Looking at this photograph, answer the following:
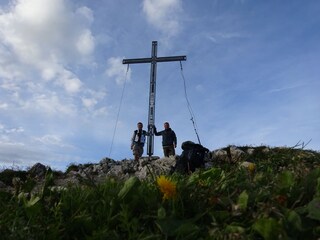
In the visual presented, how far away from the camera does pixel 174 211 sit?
2.92 meters

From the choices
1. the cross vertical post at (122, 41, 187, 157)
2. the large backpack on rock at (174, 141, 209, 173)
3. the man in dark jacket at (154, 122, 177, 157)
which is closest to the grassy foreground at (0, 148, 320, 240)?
the large backpack on rock at (174, 141, 209, 173)

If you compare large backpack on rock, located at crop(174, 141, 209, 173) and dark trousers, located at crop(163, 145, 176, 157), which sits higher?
dark trousers, located at crop(163, 145, 176, 157)

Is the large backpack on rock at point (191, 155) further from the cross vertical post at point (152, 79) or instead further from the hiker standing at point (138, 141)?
the cross vertical post at point (152, 79)

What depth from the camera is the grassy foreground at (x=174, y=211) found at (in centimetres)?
264

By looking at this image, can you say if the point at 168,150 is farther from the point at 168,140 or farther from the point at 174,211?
the point at 174,211

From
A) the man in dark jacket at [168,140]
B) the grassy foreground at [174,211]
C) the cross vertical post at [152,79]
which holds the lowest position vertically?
the grassy foreground at [174,211]

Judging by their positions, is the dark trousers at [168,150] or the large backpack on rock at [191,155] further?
the dark trousers at [168,150]

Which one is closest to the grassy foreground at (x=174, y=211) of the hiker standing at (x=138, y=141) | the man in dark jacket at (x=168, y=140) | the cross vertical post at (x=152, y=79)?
the hiker standing at (x=138, y=141)

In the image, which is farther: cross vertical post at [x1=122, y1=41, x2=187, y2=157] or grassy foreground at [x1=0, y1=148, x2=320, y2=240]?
cross vertical post at [x1=122, y1=41, x2=187, y2=157]

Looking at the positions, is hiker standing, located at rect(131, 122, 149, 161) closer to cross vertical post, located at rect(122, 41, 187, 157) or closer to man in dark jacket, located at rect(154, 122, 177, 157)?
man in dark jacket, located at rect(154, 122, 177, 157)

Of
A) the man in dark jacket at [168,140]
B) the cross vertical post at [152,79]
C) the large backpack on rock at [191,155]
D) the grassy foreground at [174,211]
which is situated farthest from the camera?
the cross vertical post at [152,79]

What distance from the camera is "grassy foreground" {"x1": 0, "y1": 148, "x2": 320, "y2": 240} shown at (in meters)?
2.64

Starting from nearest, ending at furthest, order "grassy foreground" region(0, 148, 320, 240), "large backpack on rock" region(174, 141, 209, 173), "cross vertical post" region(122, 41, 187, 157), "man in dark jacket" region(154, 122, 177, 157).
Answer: "grassy foreground" region(0, 148, 320, 240), "large backpack on rock" region(174, 141, 209, 173), "man in dark jacket" region(154, 122, 177, 157), "cross vertical post" region(122, 41, 187, 157)

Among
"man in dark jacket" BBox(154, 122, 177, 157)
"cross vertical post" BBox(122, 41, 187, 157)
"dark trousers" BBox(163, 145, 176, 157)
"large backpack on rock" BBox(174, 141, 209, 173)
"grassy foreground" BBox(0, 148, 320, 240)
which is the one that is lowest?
"grassy foreground" BBox(0, 148, 320, 240)
